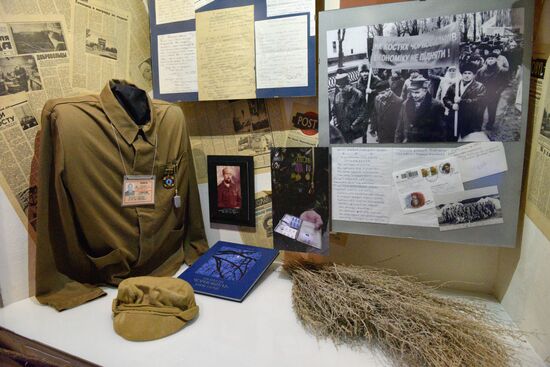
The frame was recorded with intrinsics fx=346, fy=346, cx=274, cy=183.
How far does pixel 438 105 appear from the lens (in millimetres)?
1073

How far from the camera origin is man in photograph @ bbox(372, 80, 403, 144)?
1.12 metres

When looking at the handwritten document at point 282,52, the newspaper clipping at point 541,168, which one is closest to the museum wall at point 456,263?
the newspaper clipping at point 541,168

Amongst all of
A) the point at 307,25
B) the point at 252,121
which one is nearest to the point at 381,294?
the point at 252,121

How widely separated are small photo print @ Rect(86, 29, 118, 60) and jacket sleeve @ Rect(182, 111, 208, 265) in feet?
1.35

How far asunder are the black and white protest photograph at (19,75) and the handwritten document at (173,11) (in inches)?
20.4

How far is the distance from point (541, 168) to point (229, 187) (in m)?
1.07

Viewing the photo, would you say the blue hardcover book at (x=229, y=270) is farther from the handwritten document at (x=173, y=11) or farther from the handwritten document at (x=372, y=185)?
the handwritten document at (x=173, y=11)

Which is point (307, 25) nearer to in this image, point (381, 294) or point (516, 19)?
point (516, 19)

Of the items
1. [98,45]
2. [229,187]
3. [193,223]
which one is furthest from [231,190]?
[98,45]

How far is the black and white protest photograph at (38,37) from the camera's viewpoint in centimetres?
111

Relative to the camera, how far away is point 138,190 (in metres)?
1.24

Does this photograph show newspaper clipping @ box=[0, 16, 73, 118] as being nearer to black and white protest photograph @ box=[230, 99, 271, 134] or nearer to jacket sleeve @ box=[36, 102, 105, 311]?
jacket sleeve @ box=[36, 102, 105, 311]

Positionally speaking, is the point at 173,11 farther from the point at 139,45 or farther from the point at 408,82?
the point at 408,82

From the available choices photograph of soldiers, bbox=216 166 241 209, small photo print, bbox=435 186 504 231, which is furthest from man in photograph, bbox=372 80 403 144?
photograph of soldiers, bbox=216 166 241 209
